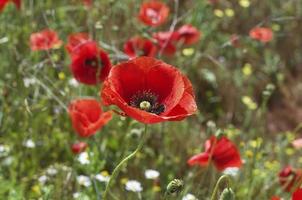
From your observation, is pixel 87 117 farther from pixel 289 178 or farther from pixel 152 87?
pixel 289 178

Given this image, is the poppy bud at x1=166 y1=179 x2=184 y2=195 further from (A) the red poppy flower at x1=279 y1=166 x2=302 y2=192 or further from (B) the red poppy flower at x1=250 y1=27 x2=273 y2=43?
(B) the red poppy flower at x1=250 y1=27 x2=273 y2=43

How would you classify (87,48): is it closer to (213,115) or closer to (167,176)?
(167,176)

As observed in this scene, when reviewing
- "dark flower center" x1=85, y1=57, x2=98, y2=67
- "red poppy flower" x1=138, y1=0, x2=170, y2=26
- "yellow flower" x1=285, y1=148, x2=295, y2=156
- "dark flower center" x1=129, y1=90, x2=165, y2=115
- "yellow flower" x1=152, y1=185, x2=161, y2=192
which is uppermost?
"dark flower center" x1=129, y1=90, x2=165, y2=115

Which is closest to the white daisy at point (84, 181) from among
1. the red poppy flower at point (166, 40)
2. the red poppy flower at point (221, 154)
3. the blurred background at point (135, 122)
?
the blurred background at point (135, 122)

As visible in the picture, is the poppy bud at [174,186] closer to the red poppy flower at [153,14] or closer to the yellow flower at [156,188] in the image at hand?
the yellow flower at [156,188]

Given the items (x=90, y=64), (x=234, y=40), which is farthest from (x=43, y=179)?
(x=234, y=40)

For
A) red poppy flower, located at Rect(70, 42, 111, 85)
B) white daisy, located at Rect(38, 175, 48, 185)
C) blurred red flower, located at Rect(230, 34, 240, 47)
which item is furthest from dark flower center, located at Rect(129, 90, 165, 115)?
blurred red flower, located at Rect(230, 34, 240, 47)
